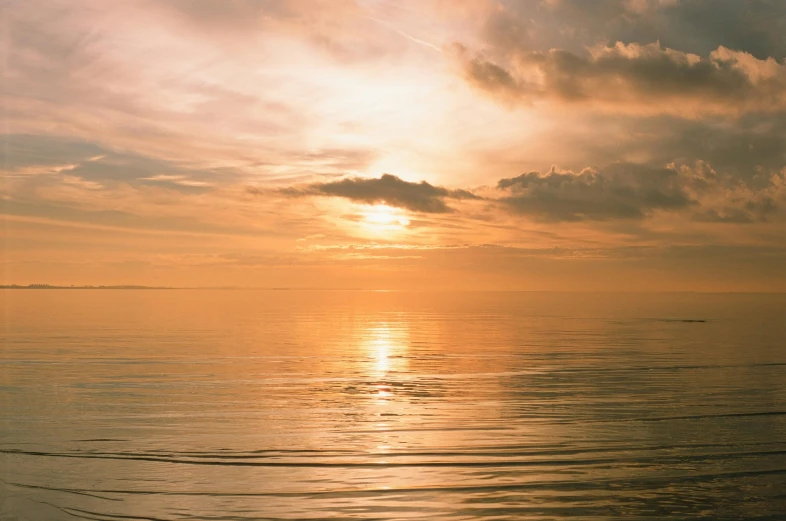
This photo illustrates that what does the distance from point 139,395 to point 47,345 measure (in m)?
29.3

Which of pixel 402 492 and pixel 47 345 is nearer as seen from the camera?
pixel 402 492

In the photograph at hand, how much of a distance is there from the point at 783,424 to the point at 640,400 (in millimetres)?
6247

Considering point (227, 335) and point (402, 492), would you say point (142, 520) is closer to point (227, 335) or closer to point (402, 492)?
point (402, 492)

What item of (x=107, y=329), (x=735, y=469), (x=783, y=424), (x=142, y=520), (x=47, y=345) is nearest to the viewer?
(x=142, y=520)

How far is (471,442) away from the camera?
877 inches

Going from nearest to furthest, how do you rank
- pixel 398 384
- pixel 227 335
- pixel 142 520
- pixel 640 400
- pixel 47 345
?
pixel 142 520, pixel 640 400, pixel 398 384, pixel 47 345, pixel 227 335

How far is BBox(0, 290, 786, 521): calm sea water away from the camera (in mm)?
16734

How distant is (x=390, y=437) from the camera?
76.2ft

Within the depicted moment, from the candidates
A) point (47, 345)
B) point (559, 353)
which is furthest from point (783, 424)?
point (47, 345)

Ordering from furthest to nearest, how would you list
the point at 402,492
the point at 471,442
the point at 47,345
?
the point at 47,345 → the point at 471,442 → the point at 402,492

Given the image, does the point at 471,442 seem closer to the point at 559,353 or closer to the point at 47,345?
the point at 559,353

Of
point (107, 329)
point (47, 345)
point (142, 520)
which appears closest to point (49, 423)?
point (142, 520)

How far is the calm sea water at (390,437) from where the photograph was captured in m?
16.7

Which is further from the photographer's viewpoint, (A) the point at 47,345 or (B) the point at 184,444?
(A) the point at 47,345
